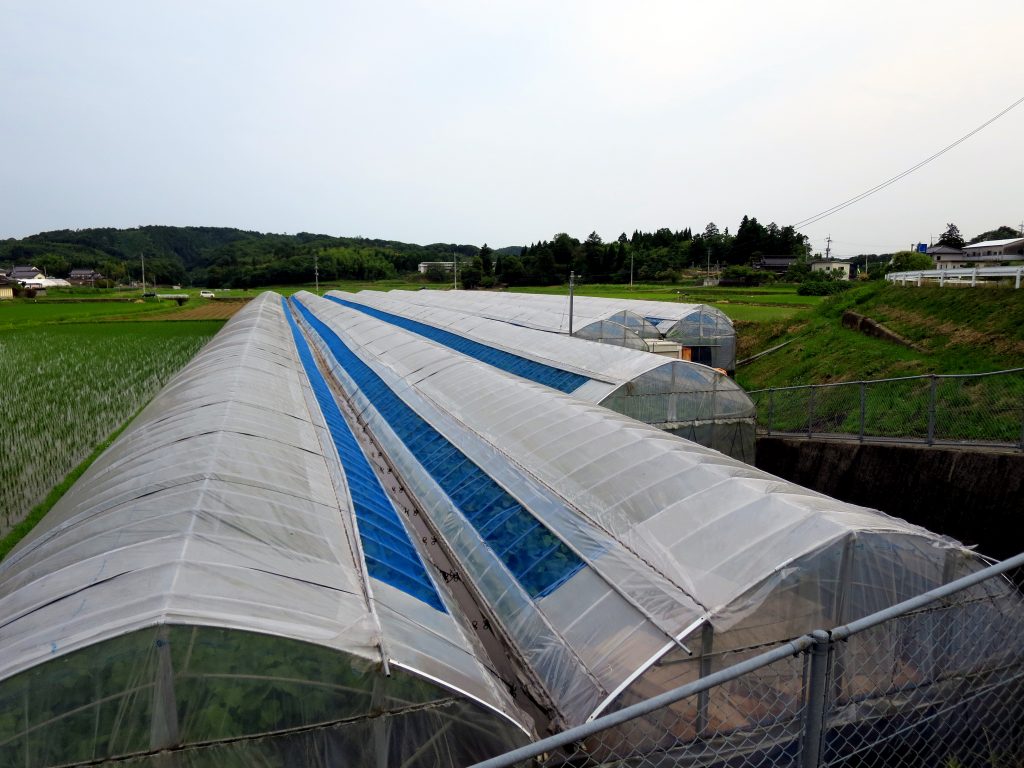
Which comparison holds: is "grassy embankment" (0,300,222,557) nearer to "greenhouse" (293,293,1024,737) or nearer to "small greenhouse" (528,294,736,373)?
"greenhouse" (293,293,1024,737)

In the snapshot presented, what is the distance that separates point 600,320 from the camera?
21.4 meters

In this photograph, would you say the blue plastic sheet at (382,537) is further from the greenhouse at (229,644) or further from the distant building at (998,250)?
the distant building at (998,250)

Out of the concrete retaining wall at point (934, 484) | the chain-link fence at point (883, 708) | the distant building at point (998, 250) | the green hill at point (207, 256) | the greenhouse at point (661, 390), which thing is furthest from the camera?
the green hill at point (207, 256)

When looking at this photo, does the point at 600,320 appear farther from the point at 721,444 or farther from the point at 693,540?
the point at 693,540

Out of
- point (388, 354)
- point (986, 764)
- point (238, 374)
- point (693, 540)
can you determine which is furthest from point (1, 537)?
point (986, 764)

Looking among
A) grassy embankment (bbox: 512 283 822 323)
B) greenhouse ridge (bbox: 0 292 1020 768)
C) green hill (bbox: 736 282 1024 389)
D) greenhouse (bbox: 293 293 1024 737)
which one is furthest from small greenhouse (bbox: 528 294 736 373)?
greenhouse (bbox: 293 293 1024 737)

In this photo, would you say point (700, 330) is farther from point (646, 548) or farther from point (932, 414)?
point (646, 548)

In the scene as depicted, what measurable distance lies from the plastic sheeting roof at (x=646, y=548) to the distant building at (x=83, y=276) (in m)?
127

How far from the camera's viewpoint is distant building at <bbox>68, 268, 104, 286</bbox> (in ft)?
370

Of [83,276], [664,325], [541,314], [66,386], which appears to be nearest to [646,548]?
[664,325]

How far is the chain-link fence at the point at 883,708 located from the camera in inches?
165

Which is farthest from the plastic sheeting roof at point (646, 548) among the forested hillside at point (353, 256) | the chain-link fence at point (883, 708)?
the forested hillside at point (353, 256)

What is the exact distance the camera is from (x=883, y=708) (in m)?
4.48

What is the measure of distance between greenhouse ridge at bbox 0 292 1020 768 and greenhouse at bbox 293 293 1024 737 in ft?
0.07
